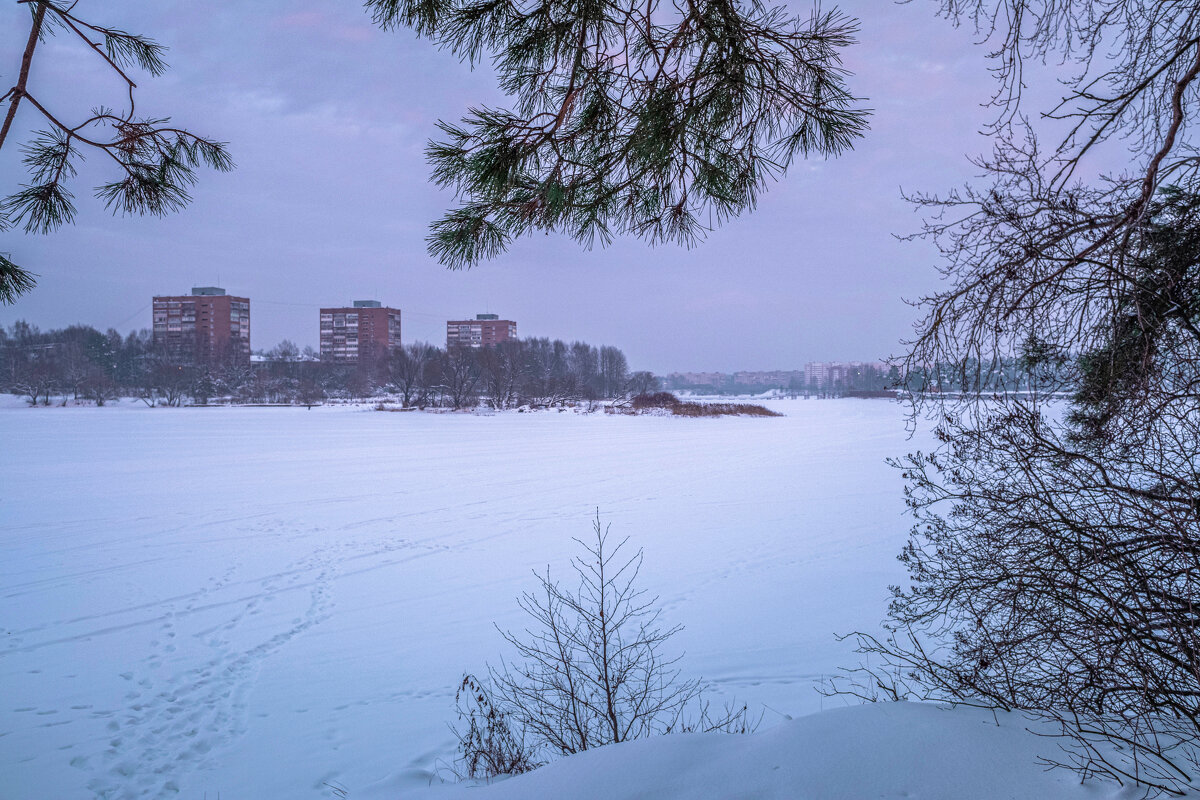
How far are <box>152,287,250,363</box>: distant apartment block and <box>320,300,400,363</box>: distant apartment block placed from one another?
50.2ft

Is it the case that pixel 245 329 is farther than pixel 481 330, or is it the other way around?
pixel 481 330

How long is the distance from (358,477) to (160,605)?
8.82 metres

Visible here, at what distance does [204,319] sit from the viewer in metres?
94.9

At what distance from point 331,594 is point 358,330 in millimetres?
118340

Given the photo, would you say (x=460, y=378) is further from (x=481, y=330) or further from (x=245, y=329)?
(x=481, y=330)

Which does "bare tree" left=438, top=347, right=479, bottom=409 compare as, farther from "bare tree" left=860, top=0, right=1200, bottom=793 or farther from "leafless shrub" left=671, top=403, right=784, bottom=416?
"bare tree" left=860, top=0, right=1200, bottom=793

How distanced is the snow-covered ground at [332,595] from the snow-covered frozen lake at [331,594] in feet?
0.10

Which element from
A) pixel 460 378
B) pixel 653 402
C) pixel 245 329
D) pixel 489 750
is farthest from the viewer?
pixel 245 329

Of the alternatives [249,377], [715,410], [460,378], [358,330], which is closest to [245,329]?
[358,330]

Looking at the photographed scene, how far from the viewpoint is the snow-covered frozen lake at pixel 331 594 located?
4.73 metres

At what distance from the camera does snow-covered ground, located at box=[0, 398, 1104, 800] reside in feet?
15.4

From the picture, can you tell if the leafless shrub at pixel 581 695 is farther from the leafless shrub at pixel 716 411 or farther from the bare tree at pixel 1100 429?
the leafless shrub at pixel 716 411

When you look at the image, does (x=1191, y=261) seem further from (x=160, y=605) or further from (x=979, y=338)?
(x=160, y=605)

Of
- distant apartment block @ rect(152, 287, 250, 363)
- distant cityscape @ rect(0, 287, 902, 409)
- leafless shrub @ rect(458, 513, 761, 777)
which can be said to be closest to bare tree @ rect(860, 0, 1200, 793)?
leafless shrub @ rect(458, 513, 761, 777)
